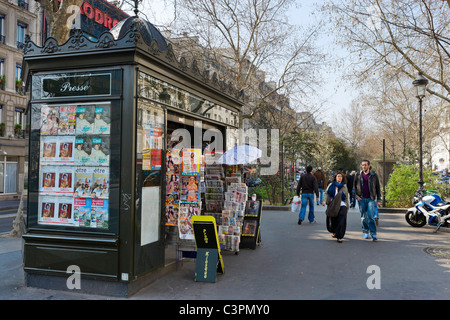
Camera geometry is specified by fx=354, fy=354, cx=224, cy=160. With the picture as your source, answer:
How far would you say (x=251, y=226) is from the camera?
26.9 ft

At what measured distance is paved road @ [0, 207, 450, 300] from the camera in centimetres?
507

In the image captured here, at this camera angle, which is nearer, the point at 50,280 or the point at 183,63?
the point at 50,280

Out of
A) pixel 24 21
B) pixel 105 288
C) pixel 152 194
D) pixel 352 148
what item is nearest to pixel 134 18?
pixel 152 194

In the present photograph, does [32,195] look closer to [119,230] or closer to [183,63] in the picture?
[119,230]

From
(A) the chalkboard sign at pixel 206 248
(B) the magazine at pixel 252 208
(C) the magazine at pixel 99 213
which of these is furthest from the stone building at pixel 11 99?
(A) the chalkboard sign at pixel 206 248

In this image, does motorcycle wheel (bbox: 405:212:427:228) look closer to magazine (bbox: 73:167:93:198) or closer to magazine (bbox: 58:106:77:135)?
magazine (bbox: 73:167:93:198)

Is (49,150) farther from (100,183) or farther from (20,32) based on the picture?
(20,32)

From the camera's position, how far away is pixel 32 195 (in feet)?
18.0

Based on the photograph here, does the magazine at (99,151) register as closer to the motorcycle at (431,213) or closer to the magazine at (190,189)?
the magazine at (190,189)

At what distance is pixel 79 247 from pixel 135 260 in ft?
2.85

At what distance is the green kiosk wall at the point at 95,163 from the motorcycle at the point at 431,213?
8621mm

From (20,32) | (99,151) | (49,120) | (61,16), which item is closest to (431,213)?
(99,151)

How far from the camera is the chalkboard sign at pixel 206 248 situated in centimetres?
575
